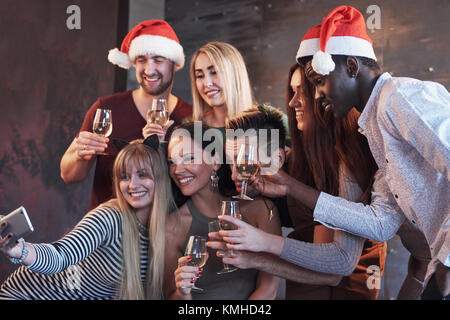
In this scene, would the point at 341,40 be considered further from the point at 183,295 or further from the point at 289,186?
the point at 183,295

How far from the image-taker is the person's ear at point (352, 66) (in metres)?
2.01

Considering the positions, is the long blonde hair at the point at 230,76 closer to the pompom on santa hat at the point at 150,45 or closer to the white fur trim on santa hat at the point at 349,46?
the pompom on santa hat at the point at 150,45

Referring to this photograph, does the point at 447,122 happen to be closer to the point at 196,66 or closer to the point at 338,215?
the point at 338,215

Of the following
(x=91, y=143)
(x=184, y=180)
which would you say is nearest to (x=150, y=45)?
(x=91, y=143)

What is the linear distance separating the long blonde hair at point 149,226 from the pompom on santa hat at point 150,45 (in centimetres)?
71

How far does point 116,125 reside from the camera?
279 cm

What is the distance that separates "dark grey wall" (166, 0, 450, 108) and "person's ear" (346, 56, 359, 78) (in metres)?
1.08

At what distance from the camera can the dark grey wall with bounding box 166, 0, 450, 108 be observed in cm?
289

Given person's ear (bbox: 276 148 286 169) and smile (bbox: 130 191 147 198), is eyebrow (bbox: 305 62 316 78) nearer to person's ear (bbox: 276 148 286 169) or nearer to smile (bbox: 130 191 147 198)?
person's ear (bbox: 276 148 286 169)

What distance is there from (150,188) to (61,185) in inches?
56.7

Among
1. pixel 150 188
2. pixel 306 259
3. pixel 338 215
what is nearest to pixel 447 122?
pixel 338 215

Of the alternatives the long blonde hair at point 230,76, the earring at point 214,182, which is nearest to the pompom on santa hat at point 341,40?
the long blonde hair at point 230,76

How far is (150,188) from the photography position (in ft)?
7.37
